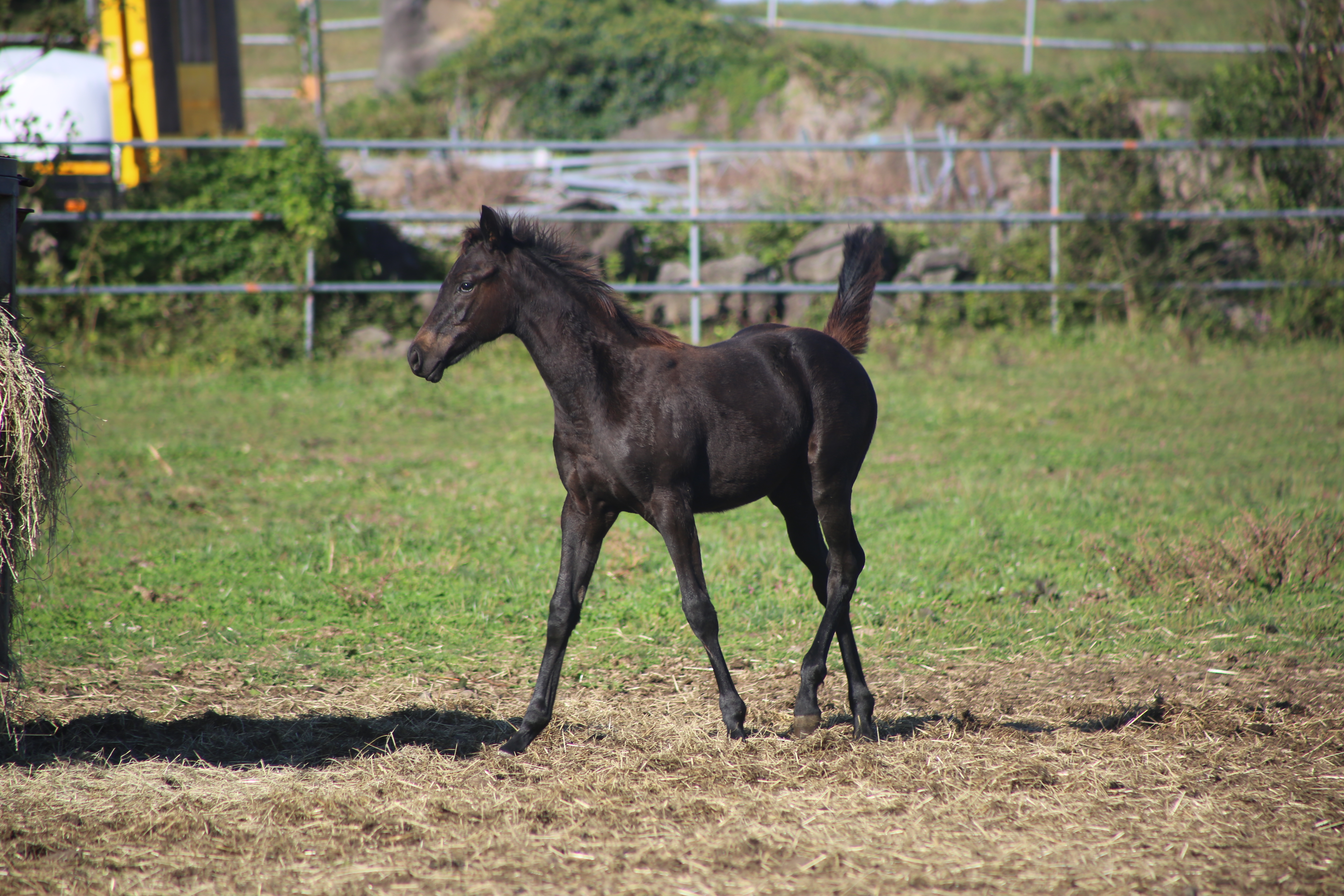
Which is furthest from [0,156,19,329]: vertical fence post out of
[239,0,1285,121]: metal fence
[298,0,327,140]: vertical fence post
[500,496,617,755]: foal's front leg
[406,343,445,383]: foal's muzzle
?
[298,0,327,140]: vertical fence post

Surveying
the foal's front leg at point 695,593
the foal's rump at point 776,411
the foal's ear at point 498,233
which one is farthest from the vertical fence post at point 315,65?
the foal's front leg at point 695,593

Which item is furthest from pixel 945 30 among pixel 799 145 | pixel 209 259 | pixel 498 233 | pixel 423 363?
pixel 423 363

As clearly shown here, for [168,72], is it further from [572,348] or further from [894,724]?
[894,724]

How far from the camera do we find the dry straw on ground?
3.28 meters

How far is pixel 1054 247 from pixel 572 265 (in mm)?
10336

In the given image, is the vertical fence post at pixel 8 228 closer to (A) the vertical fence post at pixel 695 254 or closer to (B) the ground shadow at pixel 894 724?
(B) the ground shadow at pixel 894 724

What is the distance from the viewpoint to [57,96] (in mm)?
13508

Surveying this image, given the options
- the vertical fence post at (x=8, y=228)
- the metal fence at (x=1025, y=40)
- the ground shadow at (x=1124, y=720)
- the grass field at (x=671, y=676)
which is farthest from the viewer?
the metal fence at (x=1025, y=40)

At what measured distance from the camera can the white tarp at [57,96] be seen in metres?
12.8

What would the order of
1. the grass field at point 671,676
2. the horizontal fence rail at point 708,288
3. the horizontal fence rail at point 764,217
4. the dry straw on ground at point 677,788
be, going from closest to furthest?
the dry straw on ground at point 677,788 → the grass field at point 671,676 → the horizontal fence rail at point 708,288 → the horizontal fence rail at point 764,217

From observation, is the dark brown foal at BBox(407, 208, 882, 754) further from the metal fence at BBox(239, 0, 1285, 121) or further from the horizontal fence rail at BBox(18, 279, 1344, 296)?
the metal fence at BBox(239, 0, 1285, 121)

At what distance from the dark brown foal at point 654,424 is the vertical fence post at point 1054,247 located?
31.3 feet

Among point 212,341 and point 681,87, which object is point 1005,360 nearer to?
point 212,341

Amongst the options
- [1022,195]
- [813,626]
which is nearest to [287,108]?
[1022,195]
